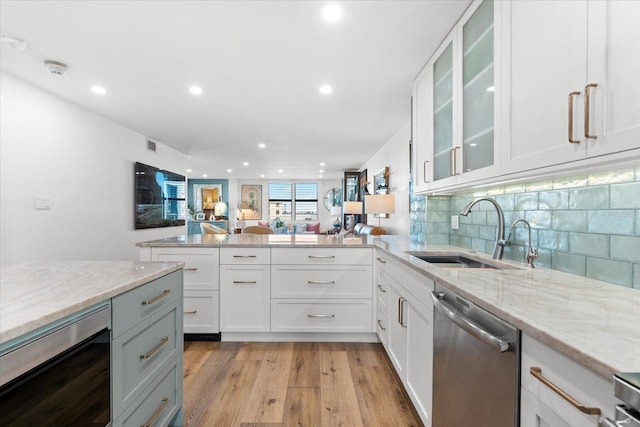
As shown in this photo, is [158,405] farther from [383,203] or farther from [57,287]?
[383,203]

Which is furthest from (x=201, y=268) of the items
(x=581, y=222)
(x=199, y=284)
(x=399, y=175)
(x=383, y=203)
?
(x=399, y=175)

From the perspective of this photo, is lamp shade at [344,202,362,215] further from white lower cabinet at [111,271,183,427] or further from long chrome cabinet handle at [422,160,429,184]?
white lower cabinet at [111,271,183,427]

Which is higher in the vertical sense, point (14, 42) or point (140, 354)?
point (14, 42)

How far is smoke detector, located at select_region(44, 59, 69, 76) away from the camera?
241 cm

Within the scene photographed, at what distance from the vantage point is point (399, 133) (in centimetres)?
437

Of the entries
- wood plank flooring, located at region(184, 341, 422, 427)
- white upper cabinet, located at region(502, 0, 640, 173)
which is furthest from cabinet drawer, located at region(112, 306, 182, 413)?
white upper cabinet, located at region(502, 0, 640, 173)

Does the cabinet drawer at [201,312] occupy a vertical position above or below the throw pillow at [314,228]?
below

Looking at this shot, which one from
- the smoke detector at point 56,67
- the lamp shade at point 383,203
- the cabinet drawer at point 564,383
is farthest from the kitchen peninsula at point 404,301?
the lamp shade at point 383,203

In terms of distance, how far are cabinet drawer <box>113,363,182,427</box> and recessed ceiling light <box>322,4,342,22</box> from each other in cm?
214

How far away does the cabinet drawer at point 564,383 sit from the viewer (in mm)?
535

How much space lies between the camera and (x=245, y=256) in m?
2.50

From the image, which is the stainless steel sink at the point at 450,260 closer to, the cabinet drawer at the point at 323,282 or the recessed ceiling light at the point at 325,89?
the cabinet drawer at the point at 323,282

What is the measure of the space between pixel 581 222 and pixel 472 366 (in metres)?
0.80

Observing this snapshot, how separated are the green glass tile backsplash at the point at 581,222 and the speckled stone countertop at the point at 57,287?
5.89ft
